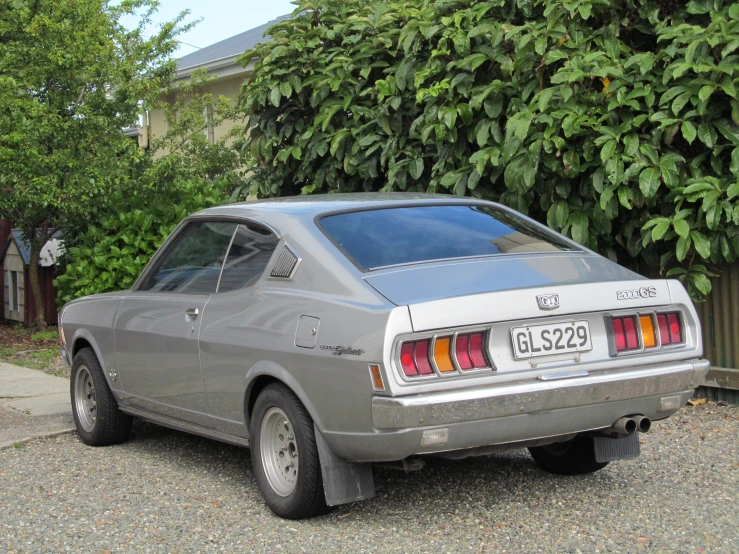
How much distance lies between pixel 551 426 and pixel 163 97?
16.4 metres

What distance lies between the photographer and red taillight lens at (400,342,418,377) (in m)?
4.13

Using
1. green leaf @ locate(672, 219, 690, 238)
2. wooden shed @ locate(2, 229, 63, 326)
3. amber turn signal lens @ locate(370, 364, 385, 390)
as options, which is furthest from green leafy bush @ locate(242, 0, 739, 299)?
wooden shed @ locate(2, 229, 63, 326)

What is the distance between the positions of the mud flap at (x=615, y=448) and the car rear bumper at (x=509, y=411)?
56 centimetres

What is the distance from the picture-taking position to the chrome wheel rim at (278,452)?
188 inches

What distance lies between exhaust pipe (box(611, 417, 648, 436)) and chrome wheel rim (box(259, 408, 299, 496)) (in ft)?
4.93

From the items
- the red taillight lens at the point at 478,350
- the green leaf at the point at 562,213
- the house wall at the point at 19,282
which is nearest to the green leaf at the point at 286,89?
the green leaf at the point at 562,213

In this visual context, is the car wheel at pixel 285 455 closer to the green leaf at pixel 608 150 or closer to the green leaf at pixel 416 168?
the green leaf at pixel 608 150

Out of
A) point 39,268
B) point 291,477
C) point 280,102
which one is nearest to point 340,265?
point 291,477

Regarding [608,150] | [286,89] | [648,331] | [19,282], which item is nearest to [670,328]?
[648,331]

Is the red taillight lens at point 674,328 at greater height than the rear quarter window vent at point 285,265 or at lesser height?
lesser

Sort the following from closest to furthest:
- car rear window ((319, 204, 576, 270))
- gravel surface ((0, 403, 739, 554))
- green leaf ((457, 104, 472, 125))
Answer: gravel surface ((0, 403, 739, 554)), car rear window ((319, 204, 576, 270)), green leaf ((457, 104, 472, 125))

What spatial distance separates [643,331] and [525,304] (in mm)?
695

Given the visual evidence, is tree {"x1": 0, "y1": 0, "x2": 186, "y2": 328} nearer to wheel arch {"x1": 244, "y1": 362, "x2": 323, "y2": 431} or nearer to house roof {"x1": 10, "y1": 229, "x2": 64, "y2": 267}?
house roof {"x1": 10, "y1": 229, "x2": 64, "y2": 267}

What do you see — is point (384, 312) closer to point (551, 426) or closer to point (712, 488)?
point (551, 426)
